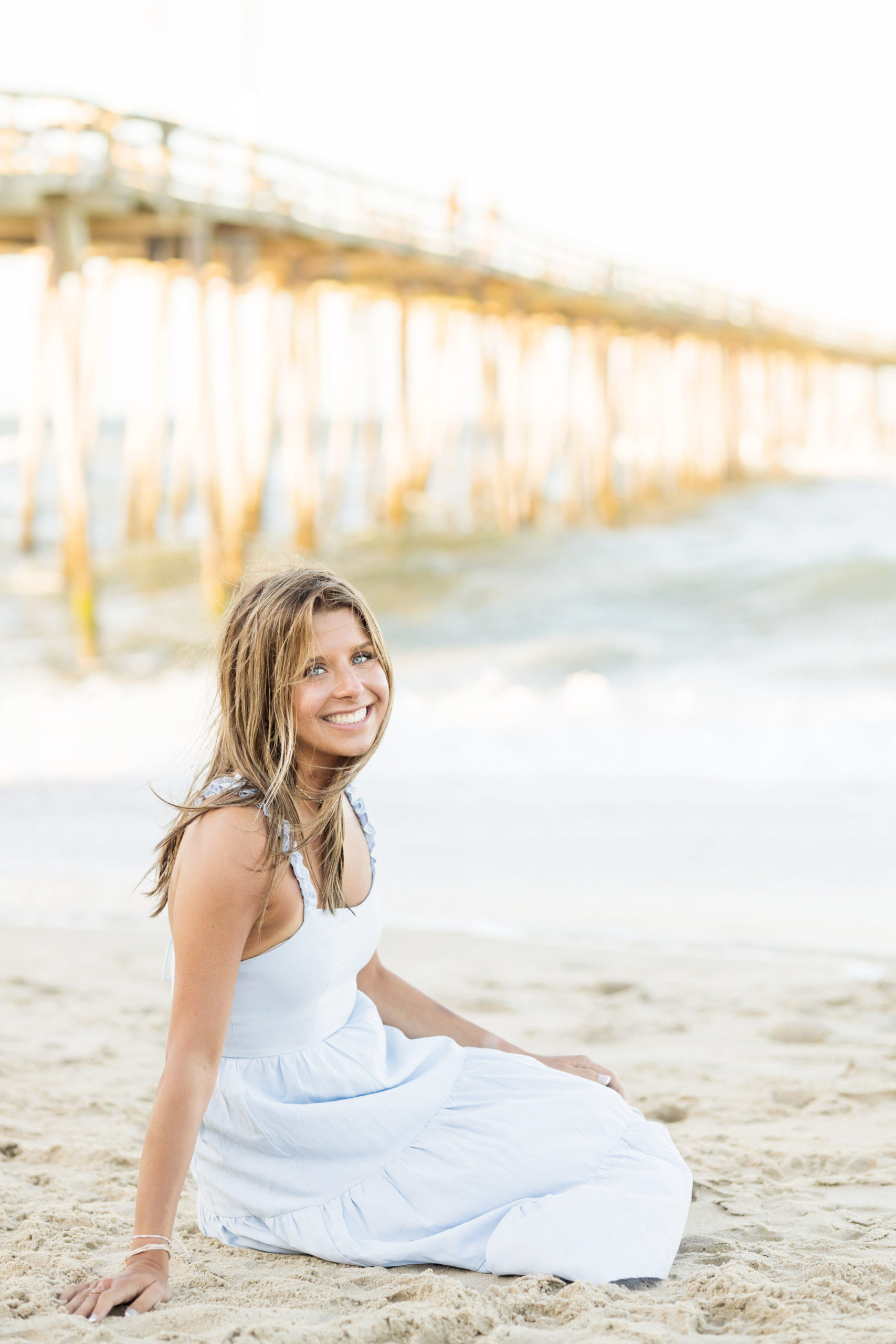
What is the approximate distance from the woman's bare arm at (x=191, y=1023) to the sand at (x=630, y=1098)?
0.19 ft

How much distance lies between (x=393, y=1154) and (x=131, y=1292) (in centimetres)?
43

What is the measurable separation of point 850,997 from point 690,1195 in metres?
1.84

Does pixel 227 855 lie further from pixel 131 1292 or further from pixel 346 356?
pixel 346 356

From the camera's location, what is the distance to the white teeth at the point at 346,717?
2.16 metres

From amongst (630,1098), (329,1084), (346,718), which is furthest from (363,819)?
(630,1098)

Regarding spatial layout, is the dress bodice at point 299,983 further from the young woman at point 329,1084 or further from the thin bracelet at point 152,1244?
the thin bracelet at point 152,1244

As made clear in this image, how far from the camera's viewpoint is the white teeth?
216 centimetres

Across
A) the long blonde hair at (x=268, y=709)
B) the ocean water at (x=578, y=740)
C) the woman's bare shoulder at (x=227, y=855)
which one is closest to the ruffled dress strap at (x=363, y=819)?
the long blonde hair at (x=268, y=709)

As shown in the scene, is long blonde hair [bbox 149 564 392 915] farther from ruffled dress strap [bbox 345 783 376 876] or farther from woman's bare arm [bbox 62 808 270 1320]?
ruffled dress strap [bbox 345 783 376 876]

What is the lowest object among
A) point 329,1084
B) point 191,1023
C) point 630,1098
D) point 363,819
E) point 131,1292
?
point 630,1098

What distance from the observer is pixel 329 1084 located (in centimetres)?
218

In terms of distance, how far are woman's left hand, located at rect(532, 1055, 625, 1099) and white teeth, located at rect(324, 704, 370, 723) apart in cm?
68

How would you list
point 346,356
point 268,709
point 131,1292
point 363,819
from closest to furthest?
point 131,1292, point 268,709, point 363,819, point 346,356

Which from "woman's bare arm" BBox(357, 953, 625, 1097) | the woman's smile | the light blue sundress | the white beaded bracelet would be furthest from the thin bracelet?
the woman's smile
